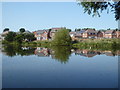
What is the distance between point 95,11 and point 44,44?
38.0 metres

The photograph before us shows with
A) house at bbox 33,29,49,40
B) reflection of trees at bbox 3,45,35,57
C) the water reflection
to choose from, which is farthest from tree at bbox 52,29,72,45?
house at bbox 33,29,49,40

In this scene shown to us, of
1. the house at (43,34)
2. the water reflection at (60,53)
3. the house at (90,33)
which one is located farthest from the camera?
the house at (43,34)

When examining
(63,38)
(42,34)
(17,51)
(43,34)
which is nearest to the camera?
(17,51)

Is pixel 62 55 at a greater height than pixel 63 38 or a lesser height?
lesser

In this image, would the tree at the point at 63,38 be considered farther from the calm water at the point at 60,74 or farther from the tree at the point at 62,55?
the calm water at the point at 60,74

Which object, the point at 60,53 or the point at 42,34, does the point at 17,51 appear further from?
the point at 42,34

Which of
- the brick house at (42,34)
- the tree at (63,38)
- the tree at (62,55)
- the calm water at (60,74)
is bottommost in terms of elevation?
the calm water at (60,74)

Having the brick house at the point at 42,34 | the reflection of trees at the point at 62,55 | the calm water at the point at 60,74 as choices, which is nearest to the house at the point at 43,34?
the brick house at the point at 42,34

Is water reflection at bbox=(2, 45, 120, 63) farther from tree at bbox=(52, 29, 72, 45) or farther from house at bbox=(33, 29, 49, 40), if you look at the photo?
house at bbox=(33, 29, 49, 40)

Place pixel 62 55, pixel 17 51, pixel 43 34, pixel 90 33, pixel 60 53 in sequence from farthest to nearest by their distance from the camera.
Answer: pixel 43 34, pixel 90 33, pixel 17 51, pixel 60 53, pixel 62 55

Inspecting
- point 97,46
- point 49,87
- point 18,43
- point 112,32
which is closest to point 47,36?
point 18,43

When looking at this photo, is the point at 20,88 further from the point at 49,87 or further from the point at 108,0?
the point at 108,0

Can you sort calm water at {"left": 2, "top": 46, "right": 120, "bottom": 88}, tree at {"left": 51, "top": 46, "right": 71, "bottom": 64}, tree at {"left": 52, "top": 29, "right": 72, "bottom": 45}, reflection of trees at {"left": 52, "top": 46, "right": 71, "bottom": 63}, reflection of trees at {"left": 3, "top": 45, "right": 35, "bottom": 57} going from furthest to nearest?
1. tree at {"left": 52, "top": 29, "right": 72, "bottom": 45}
2. reflection of trees at {"left": 3, "top": 45, "right": 35, "bottom": 57}
3. reflection of trees at {"left": 52, "top": 46, "right": 71, "bottom": 63}
4. tree at {"left": 51, "top": 46, "right": 71, "bottom": 64}
5. calm water at {"left": 2, "top": 46, "right": 120, "bottom": 88}

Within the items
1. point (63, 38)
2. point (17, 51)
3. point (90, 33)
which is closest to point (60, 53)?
point (17, 51)
